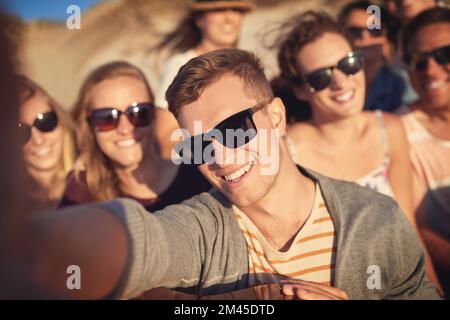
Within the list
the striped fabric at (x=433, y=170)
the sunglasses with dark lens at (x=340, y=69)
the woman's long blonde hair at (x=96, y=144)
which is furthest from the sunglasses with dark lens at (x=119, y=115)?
the striped fabric at (x=433, y=170)

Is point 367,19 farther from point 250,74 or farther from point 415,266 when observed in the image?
point 415,266

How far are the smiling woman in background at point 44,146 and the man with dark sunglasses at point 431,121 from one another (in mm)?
2340

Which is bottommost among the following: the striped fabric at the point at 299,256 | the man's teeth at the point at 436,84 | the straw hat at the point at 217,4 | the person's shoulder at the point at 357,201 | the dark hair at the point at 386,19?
the striped fabric at the point at 299,256

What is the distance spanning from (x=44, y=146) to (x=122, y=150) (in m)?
0.54

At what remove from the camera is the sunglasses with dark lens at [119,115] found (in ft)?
9.91

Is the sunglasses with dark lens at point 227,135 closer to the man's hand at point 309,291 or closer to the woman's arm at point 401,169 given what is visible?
the man's hand at point 309,291

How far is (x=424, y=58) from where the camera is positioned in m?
3.44

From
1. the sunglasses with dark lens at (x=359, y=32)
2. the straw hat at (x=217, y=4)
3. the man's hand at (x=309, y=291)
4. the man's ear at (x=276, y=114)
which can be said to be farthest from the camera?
the straw hat at (x=217, y=4)

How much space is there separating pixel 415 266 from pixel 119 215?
1.32m

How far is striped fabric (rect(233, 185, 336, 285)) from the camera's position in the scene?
2.00 metres

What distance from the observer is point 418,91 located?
359cm

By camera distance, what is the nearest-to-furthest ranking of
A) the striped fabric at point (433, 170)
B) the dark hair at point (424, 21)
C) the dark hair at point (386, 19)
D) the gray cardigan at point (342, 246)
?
1. the gray cardigan at point (342, 246)
2. the striped fabric at point (433, 170)
3. the dark hair at point (424, 21)
4. the dark hair at point (386, 19)

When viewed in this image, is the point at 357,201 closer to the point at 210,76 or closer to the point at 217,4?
the point at 210,76
